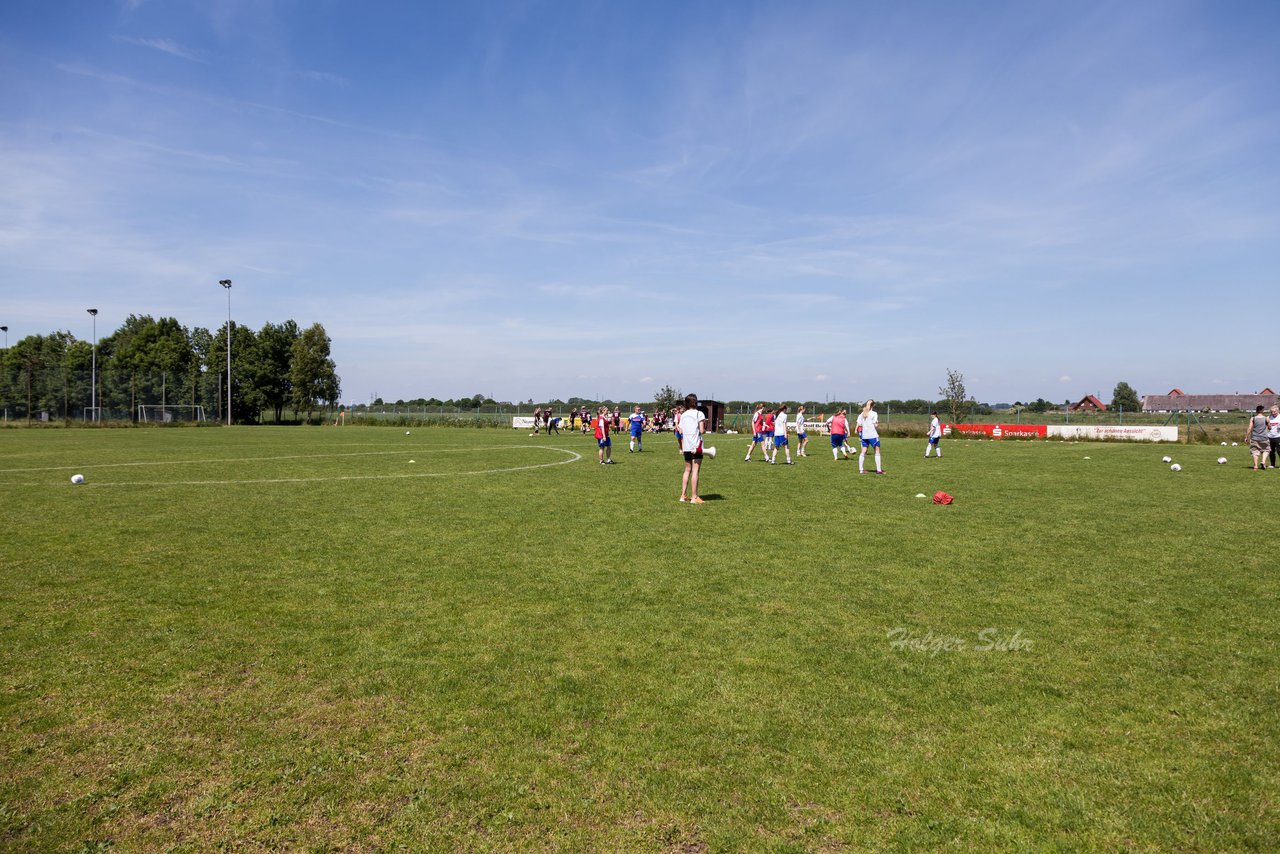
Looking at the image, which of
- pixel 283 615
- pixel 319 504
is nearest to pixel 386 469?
pixel 319 504

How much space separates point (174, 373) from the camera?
250 ft

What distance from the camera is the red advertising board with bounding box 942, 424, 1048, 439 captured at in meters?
44.2

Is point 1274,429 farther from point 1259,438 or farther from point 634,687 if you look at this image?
point 634,687

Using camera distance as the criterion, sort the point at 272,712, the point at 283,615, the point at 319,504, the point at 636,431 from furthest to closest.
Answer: the point at 636,431
the point at 319,504
the point at 283,615
the point at 272,712

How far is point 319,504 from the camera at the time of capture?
13227 millimetres

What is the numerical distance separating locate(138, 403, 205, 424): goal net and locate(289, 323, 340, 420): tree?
16.0 m

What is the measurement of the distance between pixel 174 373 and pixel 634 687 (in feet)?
287

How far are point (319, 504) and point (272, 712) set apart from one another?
9.46 metres

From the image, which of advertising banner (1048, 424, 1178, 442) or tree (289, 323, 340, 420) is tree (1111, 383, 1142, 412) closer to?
advertising banner (1048, 424, 1178, 442)

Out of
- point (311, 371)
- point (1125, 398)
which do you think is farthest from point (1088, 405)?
point (311, 371)

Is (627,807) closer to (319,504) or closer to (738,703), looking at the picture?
(738,703)

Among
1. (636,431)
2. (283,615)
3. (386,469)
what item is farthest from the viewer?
(636,431)

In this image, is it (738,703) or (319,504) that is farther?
(319,504)

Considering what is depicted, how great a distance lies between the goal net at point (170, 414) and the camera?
57469mm
